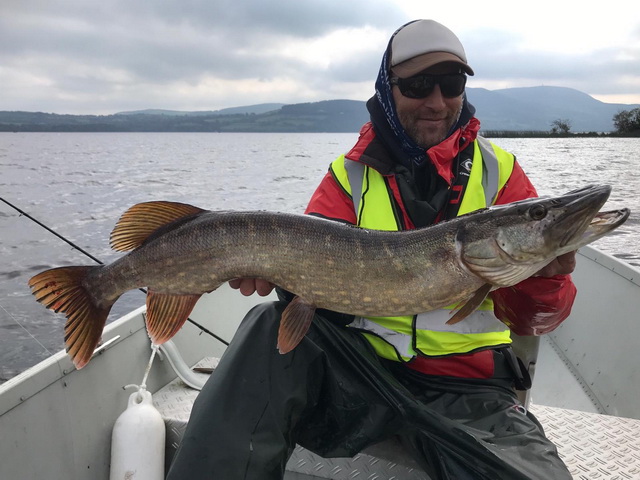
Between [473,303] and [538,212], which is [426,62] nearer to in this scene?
[538,212]

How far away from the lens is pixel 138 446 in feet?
8.87

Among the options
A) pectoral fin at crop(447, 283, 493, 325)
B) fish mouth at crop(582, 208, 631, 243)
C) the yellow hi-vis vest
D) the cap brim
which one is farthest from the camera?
the cap brim

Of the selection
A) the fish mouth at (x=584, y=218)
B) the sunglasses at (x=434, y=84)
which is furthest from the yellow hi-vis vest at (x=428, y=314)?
the fish mouth at (x=584, y=218)

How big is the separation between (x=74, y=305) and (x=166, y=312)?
16.0 inches

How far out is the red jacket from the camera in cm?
237

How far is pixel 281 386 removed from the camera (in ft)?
6.97

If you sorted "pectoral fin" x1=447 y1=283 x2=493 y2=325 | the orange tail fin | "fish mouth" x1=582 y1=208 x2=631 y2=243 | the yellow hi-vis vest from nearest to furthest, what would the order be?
"fish mouth" x1=582 y1=208 x2=631 y2=243 → "pectoral fin" x1=447 y1=283 x2=493 y2=325 → the orange tail fin → the yellow hi-vis vest

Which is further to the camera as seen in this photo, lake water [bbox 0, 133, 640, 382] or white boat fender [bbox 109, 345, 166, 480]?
lake water [bbox 0, 133, 640, 382]

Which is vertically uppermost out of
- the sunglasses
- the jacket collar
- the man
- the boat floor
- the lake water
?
the sunglasses

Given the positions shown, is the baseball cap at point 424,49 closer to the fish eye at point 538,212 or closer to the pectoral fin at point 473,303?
the fish eye at point 538,212

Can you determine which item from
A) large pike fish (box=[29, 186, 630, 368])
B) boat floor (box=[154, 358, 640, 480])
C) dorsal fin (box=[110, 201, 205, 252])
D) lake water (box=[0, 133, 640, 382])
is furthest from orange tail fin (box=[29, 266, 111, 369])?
lake water (box=[0, 133, 640, 382])

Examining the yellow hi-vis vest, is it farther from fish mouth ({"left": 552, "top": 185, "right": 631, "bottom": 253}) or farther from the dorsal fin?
the dorsal fin

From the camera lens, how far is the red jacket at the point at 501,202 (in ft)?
7.77

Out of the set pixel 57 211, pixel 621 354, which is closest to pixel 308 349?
pixel 621 354
